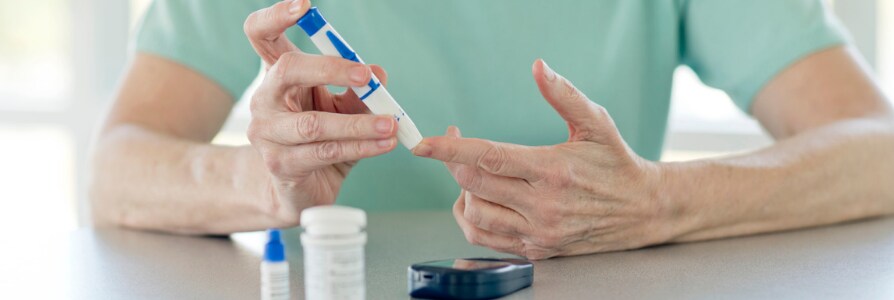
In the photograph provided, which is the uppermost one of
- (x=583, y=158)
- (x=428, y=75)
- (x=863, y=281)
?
(x=428, y=75)

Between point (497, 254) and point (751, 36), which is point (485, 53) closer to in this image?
point (751, 36)

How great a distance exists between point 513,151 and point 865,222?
2.11 feet

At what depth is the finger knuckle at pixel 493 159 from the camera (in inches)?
34.1

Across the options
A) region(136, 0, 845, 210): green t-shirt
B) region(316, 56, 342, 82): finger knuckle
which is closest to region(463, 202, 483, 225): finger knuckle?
region(316, 56, 342, 82): finger knuckle

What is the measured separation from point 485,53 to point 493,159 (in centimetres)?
66

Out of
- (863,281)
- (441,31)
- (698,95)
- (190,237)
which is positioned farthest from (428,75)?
(698,95)

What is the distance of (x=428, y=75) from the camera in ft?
4.91

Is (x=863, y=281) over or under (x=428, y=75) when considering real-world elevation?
under

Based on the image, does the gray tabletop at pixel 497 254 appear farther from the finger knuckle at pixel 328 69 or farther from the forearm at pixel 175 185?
the finger knuckle at pixel 328 69

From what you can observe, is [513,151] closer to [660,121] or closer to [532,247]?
[532,247]

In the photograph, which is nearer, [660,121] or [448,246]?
[448,246]

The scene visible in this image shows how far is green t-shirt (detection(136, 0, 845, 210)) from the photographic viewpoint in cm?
148

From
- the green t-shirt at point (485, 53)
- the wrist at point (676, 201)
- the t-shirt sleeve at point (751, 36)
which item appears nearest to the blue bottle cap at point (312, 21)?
the wrist at point (676, 201)

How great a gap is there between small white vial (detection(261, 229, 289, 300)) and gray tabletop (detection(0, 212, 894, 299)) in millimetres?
85
